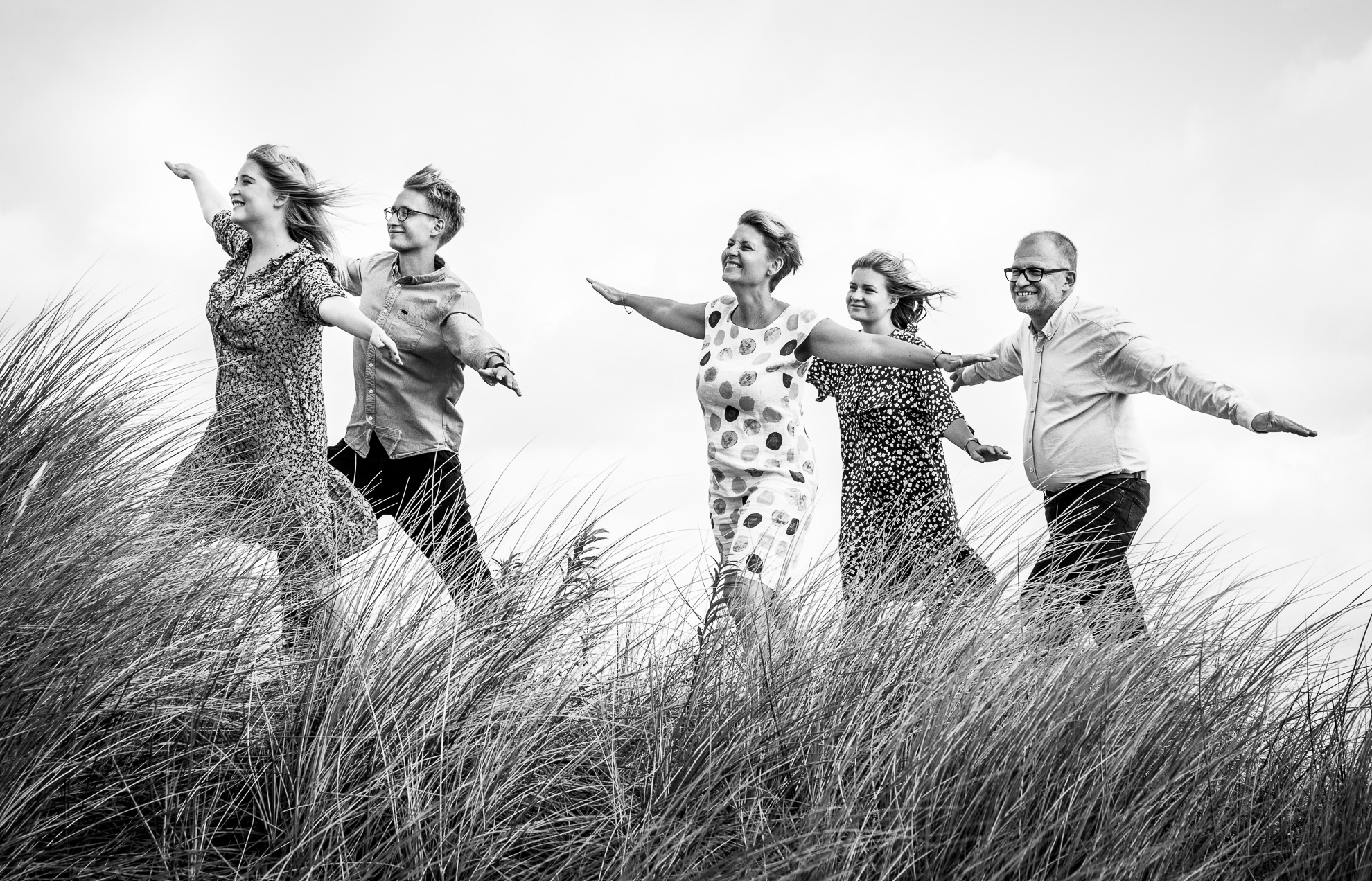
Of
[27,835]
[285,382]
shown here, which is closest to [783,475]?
[285,382]

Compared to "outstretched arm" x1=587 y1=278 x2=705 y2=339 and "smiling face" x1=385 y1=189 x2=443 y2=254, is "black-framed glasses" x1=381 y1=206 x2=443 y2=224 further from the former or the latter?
"outstretched arm" x1=587 y1=278 x2=705 y2=339

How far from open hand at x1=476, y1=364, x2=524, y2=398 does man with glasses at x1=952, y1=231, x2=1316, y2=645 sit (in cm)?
197

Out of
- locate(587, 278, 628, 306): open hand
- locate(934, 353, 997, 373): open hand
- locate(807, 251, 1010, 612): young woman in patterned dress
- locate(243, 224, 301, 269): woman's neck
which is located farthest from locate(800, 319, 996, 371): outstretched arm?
locate(243, 224, 301, 269): woman's neck

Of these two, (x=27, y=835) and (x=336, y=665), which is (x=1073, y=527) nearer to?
(x=336, y=665)

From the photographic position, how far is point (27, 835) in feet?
10.9

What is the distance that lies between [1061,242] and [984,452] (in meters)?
0.93

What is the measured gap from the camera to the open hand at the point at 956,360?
4934 millimetres

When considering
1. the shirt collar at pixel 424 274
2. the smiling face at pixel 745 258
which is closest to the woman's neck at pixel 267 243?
the shirt collar at pixel 424 274

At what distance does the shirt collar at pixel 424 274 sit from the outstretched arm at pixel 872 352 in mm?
1526

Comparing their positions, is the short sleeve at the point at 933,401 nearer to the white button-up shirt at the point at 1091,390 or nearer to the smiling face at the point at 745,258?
the white button-up shirt at the point at 1091,390

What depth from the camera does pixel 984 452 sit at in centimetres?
584

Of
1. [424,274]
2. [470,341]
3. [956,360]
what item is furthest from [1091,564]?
[424,274]

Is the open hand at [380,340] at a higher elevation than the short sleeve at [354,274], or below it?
below

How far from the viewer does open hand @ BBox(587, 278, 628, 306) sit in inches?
252
